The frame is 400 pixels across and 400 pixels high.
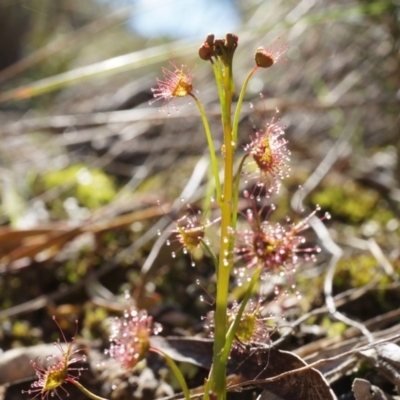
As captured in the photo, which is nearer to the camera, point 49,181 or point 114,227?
point 114,227

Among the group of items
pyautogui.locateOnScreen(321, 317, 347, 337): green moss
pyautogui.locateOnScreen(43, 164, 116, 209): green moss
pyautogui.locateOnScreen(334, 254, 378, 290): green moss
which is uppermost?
pyautogui.locateOnScreen(43, 164, 116, 209): green moss

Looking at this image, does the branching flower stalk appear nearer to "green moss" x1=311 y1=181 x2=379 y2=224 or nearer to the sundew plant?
the sundew plant

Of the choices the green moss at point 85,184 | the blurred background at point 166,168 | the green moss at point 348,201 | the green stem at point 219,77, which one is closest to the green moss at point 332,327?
the blurred background at point 166,168

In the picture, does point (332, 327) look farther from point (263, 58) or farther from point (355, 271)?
point (263, 58)

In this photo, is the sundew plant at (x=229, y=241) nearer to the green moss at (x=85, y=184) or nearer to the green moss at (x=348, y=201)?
the green moss at (x=348, y=201)

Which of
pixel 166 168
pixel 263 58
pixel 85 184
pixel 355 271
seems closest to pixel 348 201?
pixel 355 271

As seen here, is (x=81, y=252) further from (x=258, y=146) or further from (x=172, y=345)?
(x=258, y=146)

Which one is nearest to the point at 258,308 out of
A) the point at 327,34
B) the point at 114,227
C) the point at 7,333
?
the point at 7,333

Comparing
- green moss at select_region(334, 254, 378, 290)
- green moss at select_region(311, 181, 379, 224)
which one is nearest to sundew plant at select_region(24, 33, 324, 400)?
green moss at select_region(334, 254, 378, 290)
